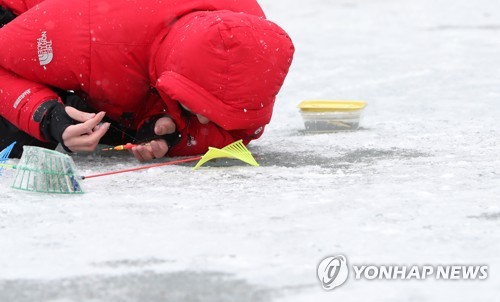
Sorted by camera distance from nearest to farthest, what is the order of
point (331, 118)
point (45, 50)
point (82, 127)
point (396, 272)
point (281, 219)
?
point (396, 272) < point (281, 219) < point (82, 127) < point (45, 50) < point (331, 118)

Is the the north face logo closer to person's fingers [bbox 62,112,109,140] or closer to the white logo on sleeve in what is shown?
person's fingers [bbox 62,112,109,140]

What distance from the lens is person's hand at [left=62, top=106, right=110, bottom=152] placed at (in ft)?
9.66

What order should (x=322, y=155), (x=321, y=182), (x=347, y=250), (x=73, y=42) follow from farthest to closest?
(x=322, y=155) < (x=73, y=42) < (x=321, y=182) < (x=347, y=250)

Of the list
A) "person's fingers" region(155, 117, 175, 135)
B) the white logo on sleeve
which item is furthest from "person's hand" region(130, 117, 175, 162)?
the white logo on sleeve

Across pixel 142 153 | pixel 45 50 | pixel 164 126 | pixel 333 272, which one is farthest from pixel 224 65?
pixel 333 272

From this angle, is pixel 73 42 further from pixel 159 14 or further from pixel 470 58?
pixel 470 58

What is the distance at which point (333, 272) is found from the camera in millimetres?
1984

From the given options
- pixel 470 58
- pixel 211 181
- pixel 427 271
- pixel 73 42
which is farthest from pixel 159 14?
pixel 470 58

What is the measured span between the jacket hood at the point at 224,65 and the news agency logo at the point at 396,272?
3.19 feet

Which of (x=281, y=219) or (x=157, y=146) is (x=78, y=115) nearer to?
(x=157, y=146)

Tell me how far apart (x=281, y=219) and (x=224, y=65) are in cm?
65

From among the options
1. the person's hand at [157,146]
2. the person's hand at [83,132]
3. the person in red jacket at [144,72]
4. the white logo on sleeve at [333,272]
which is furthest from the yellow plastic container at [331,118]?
the white logo on sleeve at [333,272]

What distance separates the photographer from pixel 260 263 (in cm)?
206

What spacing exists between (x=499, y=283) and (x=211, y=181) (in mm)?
1147
